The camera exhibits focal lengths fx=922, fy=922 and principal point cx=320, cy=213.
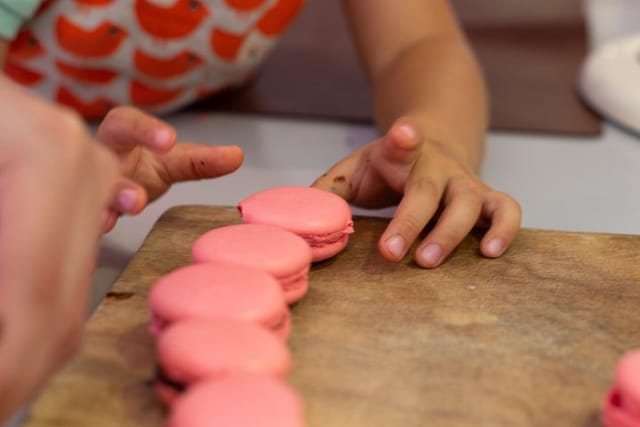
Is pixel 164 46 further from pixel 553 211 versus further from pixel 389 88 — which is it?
pixel 553 211

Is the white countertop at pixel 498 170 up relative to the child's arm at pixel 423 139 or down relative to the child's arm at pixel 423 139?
down

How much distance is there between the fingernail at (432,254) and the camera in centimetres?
65

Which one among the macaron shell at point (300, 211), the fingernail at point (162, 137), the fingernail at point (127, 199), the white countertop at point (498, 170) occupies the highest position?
the fingernail at point (162, 137)

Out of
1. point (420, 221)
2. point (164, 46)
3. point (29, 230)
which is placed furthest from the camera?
point (164, 46)

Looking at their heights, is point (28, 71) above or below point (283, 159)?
above

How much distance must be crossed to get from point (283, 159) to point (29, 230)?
58cm

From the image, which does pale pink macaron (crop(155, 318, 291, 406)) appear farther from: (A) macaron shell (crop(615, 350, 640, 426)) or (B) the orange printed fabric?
(B) the orange printed fabric

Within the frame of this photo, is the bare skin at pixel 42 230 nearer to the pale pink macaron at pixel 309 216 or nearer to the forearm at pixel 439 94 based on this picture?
the pale pink macaron at pixel 309 216

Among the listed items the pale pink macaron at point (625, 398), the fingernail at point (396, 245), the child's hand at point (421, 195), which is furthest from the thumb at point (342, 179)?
the pale pink macaron at point (625, 398)

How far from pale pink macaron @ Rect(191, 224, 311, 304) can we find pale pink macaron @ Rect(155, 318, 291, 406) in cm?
8

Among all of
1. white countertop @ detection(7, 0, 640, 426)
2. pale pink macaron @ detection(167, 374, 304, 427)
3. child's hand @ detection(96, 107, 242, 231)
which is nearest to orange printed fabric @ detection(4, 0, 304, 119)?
white countertop @ detection(7, 0, 640, 426)

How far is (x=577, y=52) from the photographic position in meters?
1.27

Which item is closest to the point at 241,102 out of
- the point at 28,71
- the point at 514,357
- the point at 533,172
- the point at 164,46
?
the point at 164,46

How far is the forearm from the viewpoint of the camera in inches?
34.5
